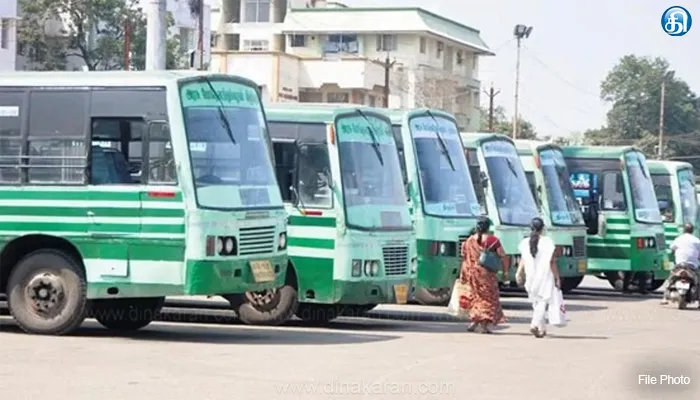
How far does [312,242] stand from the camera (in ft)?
61.1

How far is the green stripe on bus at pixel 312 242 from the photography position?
1847 centimetres

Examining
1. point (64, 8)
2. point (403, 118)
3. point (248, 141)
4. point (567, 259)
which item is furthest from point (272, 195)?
point (64, 8)

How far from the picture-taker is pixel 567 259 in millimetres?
27500

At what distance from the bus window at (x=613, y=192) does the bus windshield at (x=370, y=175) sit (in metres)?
11.4

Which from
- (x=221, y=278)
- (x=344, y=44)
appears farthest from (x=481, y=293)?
(x=344, y=44)

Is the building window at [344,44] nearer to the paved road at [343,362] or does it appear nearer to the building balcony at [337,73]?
the building balcony at [337,73]

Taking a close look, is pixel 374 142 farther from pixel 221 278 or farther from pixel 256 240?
pixel 221 278

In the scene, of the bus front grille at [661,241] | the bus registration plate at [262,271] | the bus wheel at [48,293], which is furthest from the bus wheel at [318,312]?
the bus front grille at [661,241]

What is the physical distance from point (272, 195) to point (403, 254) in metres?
3.10

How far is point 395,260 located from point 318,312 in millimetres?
1584

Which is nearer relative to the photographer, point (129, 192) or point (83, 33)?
point (129, 192)

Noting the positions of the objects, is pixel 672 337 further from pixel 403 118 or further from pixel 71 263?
pixel 71 263

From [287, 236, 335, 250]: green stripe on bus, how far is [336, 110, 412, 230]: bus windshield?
36 centimetres

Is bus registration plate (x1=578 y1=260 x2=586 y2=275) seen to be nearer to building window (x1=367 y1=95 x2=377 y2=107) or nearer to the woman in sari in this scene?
the woman in sari
